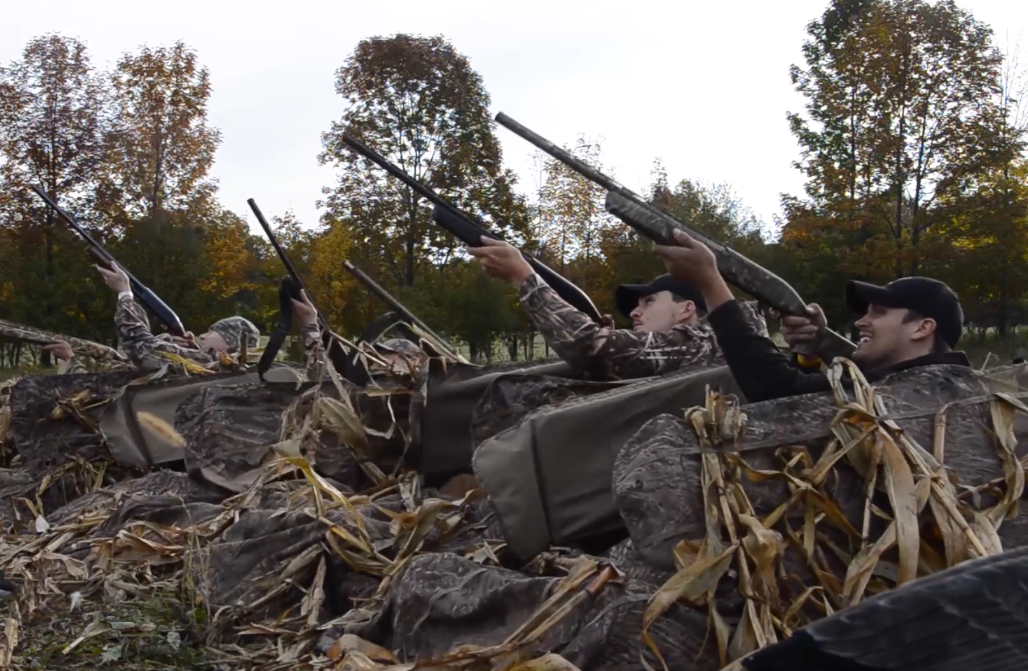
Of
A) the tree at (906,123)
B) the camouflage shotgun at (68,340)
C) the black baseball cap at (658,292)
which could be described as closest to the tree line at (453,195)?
the tree at (906,123)

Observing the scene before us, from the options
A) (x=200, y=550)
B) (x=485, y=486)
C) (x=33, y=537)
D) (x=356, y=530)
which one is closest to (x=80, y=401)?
(x=33, y=537)

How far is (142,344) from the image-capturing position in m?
9.02

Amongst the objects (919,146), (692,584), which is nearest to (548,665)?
(692,584)

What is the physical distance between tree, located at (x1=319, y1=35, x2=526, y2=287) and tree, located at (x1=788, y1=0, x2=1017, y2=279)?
6.54 metres

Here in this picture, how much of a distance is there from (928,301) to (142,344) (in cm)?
647

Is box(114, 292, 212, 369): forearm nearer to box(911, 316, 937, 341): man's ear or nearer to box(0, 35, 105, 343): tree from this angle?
box(911, 316, 937, 341): man's ear

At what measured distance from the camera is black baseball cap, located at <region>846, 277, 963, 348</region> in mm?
4191

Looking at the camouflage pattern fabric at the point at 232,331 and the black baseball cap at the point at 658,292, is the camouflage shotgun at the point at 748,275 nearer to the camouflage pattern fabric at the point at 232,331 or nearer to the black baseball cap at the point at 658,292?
the black baseball cap at the point at 658,292

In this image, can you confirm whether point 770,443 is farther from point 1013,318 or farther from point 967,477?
point 1013,318

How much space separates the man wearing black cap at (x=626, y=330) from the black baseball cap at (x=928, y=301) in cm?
87

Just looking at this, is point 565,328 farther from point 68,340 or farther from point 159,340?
point 68,340

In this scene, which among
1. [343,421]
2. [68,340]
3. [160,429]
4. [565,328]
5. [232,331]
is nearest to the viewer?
[565,328]

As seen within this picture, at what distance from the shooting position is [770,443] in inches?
131

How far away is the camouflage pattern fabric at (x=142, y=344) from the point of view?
8.82m
